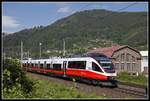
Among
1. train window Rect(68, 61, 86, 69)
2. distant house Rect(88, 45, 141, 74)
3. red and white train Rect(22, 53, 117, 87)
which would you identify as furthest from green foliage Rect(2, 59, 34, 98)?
distant house Rect(88, 45, 141, 74)

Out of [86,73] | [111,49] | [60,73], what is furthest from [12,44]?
[86,73]

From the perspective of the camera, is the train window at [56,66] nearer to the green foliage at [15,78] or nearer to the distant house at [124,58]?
the green foliage at [15,78]

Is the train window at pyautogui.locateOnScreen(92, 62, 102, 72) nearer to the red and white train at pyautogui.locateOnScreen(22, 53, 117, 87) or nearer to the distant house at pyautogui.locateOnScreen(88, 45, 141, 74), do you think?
the red and white train at pyautogui.locateOnScreen(22, 53, 117, 87)

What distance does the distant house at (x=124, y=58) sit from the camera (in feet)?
267

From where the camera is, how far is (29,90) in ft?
63.4

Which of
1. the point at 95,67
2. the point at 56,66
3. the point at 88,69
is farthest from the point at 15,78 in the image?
the point at 56,66

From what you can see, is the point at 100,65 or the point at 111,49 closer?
the point at 100,65

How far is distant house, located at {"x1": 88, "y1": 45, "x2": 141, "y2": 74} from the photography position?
8129cm

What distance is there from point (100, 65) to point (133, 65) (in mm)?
57762

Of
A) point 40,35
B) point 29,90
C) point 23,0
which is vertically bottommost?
point 29,90

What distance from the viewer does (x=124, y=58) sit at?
3319 inches

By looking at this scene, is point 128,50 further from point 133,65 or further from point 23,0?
point 23,0

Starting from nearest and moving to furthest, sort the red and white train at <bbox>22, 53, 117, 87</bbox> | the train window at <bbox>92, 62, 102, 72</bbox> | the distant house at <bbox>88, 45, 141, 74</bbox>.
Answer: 1. the red and white train at <bbox>22, 53, 117, 87</bbox>
2. the train window at <bbox>92, 62, 102, 72</bbox>
3. the distant house at <bbox>88, 45, 141, 74</bbox>

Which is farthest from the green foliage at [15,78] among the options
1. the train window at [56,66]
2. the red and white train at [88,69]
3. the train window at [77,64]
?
the train window at [56,66]
